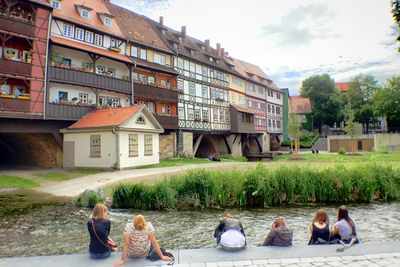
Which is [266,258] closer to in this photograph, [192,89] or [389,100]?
[192,89]

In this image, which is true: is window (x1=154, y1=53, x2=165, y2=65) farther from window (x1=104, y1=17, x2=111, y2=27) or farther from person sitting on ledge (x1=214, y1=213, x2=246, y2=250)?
person sitting on ledge (x1=214, y1=213, x2=246, y2=250)

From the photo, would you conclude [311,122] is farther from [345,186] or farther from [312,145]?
[345,186]

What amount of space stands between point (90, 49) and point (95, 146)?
322 inches

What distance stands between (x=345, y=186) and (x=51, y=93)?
69.3ft

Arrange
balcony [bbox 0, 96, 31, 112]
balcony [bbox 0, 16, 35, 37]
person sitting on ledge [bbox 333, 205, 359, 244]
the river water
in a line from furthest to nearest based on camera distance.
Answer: balcony [bbox 0, 16, 35, 37] < balcony [bbox 0, 96, 31, 112] < the river water < person sitting on ledge [bbox 333, 205, 359, 244]

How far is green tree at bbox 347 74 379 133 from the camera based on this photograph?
7206cm

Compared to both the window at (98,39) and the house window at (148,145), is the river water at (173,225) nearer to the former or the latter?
the house window at (148,145)

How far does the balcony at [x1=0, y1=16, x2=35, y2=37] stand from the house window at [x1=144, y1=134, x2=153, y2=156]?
36.7ft

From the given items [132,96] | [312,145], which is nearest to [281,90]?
[312,145]

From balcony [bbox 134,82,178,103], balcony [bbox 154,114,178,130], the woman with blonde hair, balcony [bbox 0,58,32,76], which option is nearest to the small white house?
balcony [bbox 134,82,178,103]

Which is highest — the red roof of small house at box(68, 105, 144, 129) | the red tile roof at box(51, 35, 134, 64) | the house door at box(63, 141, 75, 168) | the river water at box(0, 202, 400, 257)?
the red tile roof at box(51, 35, 134, 64)

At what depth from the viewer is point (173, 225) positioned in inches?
424

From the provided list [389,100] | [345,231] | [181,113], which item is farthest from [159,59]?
[389,100]

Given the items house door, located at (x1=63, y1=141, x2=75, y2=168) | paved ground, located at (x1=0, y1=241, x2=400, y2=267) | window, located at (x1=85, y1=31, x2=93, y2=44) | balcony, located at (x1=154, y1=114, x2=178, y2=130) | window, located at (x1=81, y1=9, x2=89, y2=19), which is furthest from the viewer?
balcony, located at (x1=154, y1=114, x2=178, y2=130)
